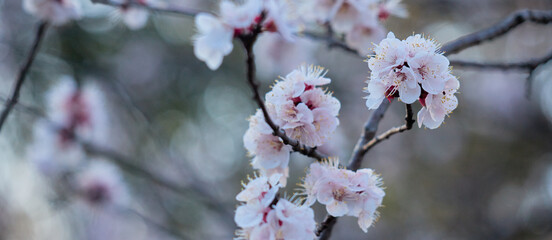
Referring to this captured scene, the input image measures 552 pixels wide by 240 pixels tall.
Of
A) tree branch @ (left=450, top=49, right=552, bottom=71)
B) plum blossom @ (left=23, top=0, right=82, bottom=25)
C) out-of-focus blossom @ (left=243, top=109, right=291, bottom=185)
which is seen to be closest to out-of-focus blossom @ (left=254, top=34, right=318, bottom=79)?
plum blossom @ (left=23, top=0, right=82, bottom=25)

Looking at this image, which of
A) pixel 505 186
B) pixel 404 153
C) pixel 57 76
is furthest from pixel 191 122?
pixel 505 186

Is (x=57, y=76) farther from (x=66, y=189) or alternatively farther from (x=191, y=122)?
(x=191, y=122)

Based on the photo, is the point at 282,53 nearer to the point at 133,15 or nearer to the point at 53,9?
the point at 133,15

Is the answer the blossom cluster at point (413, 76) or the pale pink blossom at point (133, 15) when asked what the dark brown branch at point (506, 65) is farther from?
the pale pink blossom at point (133, 15)

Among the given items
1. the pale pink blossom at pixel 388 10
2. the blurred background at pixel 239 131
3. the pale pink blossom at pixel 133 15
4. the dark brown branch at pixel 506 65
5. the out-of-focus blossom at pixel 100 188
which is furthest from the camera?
the blurred background at pixel 239 131

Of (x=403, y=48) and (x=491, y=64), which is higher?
(x=491, y=64)

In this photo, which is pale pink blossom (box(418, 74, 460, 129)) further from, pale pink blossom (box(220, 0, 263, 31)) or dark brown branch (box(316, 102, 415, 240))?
pale pink blossom (box(220, 0, 263, 31))

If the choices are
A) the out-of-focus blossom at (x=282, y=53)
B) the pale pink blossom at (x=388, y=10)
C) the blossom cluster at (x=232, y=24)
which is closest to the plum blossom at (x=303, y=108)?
the blossom cluster at (x=232, y=24)
